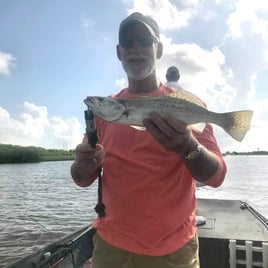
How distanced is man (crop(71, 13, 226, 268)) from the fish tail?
152 millimetres

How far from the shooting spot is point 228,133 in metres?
2.63

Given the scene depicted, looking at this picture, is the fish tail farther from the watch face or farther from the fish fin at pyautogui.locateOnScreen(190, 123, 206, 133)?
the watch face

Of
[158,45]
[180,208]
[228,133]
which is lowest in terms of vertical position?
[180,208]

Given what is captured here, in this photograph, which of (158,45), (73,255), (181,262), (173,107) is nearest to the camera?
(173,107)

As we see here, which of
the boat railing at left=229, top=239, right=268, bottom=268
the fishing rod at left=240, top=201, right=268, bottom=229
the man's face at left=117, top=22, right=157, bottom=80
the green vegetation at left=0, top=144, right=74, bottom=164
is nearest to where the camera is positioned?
the man's face at left=117, top=22, right=157, bottom=80

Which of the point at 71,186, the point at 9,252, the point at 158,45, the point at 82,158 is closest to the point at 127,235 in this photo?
the point at 82,158

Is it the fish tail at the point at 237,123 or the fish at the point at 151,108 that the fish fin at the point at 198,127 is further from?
the fish tail at the point at 237,123

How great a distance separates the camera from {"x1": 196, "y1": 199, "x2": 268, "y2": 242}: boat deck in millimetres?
7125

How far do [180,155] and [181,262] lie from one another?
2.42 feet

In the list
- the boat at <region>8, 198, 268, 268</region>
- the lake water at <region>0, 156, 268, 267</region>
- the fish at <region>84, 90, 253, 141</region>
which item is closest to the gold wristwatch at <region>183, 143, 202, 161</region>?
the fish at <region>84, 90, 253, 141</region>

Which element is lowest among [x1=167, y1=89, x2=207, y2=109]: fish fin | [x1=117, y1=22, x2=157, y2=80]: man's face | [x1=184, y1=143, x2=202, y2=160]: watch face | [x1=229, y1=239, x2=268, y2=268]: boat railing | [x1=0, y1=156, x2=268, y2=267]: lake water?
[x1=0, y1=156, x2=268, y2=267]: lake water

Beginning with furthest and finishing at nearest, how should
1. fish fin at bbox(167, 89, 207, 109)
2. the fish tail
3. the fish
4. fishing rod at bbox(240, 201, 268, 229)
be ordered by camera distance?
fishing rod at bbox(240, 201, 268, 229), the fish tail, fish fin at bbox(167, 89, 207, 109), the fish

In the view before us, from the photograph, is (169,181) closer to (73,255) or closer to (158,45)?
(158,45)

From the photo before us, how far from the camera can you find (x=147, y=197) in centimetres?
250
